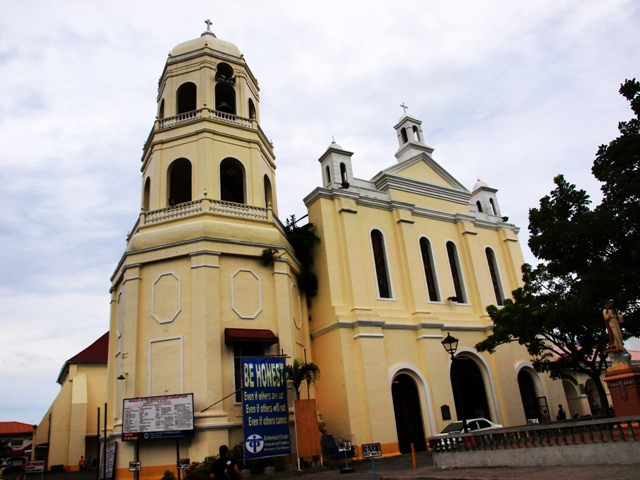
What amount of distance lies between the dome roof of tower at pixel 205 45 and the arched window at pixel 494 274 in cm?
1659

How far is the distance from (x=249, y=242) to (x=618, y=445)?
44.4 feet

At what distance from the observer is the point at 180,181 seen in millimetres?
24125

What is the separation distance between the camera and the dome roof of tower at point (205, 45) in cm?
2367

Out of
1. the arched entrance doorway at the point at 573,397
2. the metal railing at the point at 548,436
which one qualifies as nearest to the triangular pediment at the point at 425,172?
the arched entrance doorway at the point at 573,397

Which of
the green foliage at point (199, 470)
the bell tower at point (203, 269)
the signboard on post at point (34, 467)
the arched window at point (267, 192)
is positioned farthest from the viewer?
the arched window at point (267, 192)

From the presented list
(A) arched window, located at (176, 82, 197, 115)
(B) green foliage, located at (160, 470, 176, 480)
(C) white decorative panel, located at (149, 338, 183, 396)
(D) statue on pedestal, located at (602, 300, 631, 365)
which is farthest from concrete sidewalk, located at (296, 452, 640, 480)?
(A) arched window, located at (176, 82, 197, 115)

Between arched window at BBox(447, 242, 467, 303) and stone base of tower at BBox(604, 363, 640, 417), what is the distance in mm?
12581

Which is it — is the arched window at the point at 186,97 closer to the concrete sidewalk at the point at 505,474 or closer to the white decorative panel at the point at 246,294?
the white decorative panel at the point at 246,294

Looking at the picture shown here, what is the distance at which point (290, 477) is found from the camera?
1551 centimetres

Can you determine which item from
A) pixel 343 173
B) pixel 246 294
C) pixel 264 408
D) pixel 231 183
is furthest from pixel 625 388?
pixel 231 183

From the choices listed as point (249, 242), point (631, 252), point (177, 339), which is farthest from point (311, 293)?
point (631, 252)

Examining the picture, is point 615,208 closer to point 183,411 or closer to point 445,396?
point 445,396

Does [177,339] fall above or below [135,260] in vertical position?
below

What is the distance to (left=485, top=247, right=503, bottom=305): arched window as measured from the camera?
27034 millimetres
